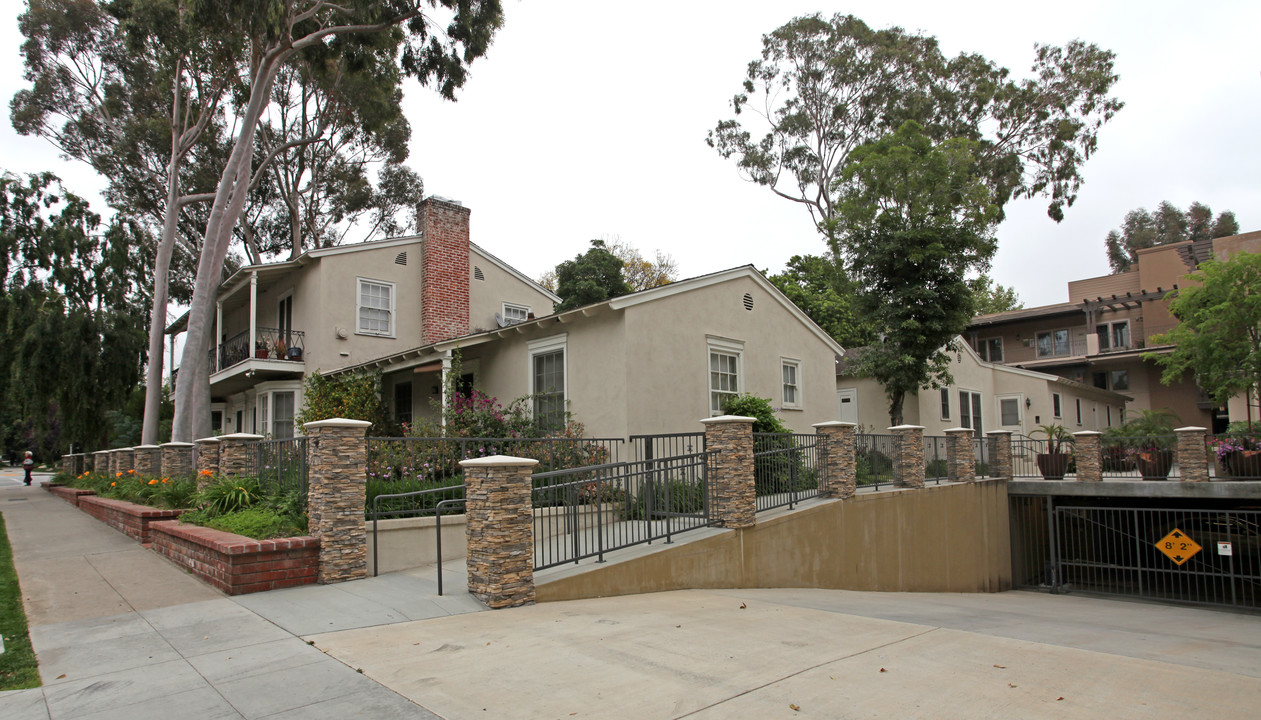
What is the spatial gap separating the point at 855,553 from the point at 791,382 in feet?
19.0

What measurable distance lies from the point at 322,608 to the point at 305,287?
14.1m

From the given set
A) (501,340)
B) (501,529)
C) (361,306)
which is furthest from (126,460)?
(501,529)

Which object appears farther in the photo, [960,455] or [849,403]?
[849,403]

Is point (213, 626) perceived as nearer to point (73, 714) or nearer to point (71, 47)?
point (73, 714)

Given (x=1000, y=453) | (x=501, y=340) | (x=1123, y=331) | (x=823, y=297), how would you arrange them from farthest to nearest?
(x=1123, y=331) < (x=823, y=297) < (x=1000, y=453) < (x=501, y=340)

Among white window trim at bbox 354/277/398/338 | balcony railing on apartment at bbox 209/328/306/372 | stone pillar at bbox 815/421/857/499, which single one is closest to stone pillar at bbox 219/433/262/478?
stone pillar at bbox 815/421/857/499

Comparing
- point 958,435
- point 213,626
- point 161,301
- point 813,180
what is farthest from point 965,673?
point 813,180

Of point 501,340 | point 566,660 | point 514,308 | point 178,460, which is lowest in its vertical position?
point 566,660

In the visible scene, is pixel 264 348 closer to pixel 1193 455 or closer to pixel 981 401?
pixel 1193 455

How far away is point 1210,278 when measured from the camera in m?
22.0

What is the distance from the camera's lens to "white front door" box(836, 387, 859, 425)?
2267 centimetres

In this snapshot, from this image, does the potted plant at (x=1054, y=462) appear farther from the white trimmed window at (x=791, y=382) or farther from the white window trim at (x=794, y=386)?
the white trimmed window at (x=791, y=382)

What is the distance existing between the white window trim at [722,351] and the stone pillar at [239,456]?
26.0 ft

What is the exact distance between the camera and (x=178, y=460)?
13.7m
